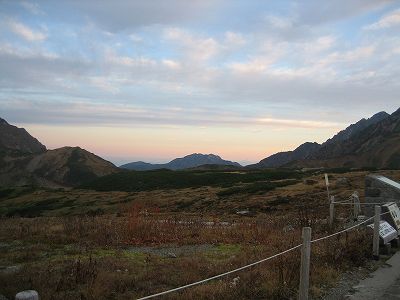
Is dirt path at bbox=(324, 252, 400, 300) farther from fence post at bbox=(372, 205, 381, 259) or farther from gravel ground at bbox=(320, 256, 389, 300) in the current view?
fence post at bbox=(372, 205, 381, 259)

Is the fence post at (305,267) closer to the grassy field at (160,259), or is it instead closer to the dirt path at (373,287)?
the grassy field at (160,259)

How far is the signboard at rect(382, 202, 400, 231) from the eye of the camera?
563 inches

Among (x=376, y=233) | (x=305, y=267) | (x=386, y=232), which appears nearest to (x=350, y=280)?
(x=376, y=233)

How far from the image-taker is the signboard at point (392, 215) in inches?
563

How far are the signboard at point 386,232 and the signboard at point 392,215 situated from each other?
1.91ft

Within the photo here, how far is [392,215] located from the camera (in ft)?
47.1

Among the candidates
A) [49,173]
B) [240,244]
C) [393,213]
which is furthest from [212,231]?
[49,173]

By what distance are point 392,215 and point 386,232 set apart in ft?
4.51

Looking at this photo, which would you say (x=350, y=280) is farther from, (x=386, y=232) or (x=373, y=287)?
(x=386, y=232)

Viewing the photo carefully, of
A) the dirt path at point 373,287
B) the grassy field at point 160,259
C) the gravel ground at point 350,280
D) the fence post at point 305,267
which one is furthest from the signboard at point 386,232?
the fence post at point 305,267

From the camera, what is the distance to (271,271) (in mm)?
9602

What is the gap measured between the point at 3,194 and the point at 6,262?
102259 millimetres

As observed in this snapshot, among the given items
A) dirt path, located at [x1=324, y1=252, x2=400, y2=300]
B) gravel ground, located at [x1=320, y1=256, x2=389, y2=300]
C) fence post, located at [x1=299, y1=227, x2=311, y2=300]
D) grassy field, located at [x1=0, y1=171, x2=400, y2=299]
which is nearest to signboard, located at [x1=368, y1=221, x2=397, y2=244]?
grassy field, located at [x1=0, y1=171, x2=400, y2=299]

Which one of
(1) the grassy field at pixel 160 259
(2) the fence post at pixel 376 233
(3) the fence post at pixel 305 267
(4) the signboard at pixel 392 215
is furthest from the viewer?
(4) the signboard at pixel 392 215
